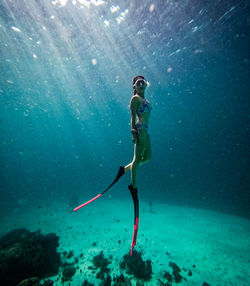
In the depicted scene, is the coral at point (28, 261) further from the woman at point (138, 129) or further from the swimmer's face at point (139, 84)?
the swimmer's face at point (139, 84)

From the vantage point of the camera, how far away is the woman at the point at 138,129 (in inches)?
99.4

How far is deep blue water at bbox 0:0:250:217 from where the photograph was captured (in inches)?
446

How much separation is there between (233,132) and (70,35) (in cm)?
3909

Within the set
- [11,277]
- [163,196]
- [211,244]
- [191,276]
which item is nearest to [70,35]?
[11,277]

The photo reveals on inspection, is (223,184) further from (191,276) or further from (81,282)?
(81,282)

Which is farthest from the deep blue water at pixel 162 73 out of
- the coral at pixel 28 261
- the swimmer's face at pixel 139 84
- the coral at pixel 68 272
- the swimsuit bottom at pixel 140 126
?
the coral at pixel 68 272

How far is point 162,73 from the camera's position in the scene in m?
21.7

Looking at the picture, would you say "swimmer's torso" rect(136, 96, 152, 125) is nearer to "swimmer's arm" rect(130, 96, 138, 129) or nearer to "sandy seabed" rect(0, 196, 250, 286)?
"swimmer's arm" rect(130, 96, 138, 129)

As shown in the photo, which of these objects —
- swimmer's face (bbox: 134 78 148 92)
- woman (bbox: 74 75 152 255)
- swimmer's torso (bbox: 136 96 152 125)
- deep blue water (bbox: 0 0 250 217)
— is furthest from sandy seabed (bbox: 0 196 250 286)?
deep blue water (bbox: 0 0 250 217)

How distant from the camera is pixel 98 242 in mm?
9258

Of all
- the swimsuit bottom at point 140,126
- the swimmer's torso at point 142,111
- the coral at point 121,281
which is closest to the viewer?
the swimsuit bottom at point 140,126

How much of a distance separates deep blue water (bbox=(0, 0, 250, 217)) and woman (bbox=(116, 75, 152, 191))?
1216 cm

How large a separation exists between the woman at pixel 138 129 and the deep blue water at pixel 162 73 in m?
12.2

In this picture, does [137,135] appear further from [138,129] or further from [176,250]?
[176,250]
